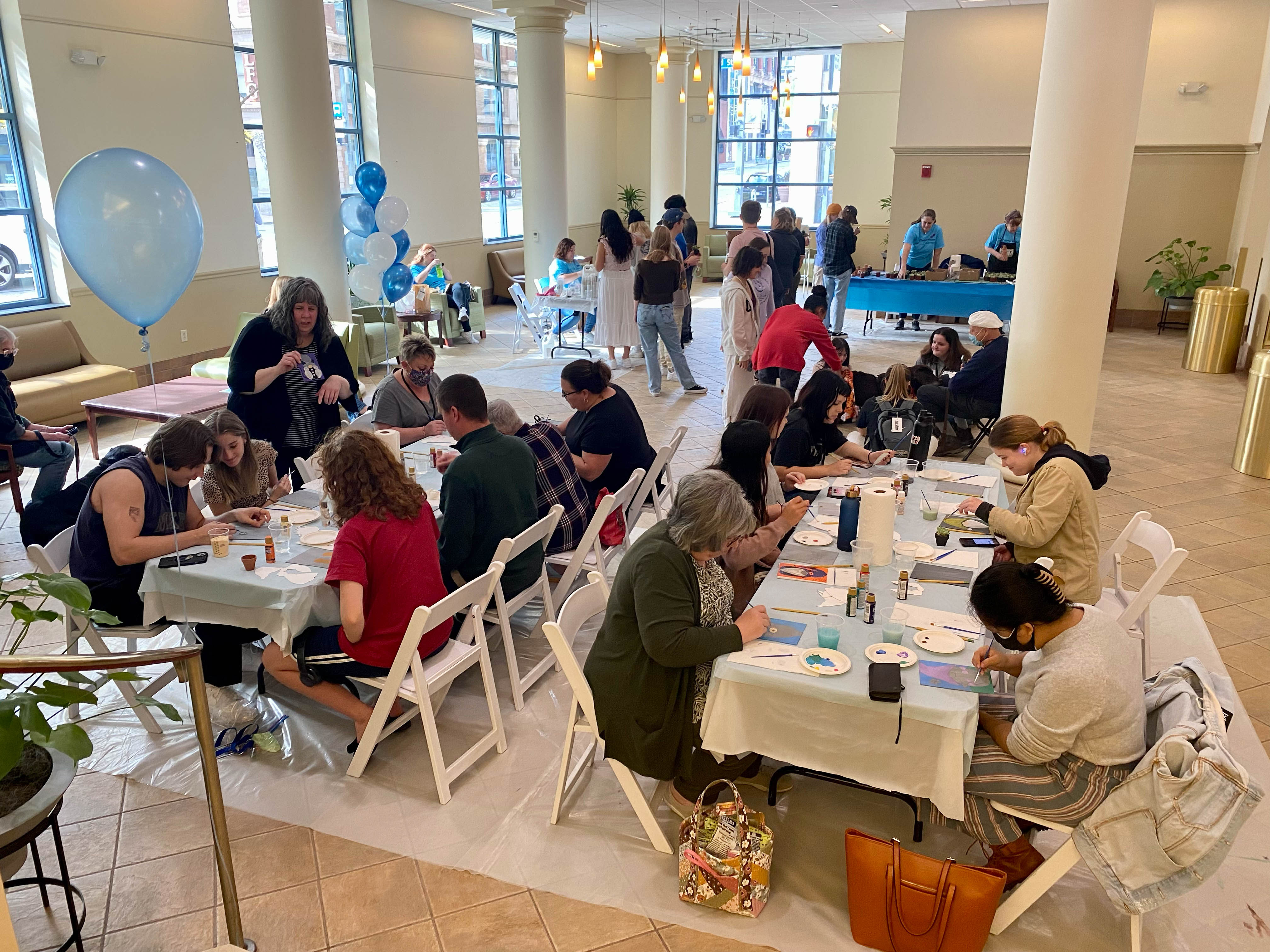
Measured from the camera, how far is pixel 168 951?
252 centimetres

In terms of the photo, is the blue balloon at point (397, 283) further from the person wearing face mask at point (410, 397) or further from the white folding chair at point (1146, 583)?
the white folding chair at point (1146, 583)

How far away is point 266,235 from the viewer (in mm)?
10633

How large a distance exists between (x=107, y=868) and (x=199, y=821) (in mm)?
290

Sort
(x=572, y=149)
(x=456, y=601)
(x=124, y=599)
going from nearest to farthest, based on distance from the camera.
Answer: (x=456, y=601), (x=124, y=599), (x=572, y=149)

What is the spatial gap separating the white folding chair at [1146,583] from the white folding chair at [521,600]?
2.00 m

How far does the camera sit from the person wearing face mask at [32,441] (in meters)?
5.22

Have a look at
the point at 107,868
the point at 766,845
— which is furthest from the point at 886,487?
the point at 107,868

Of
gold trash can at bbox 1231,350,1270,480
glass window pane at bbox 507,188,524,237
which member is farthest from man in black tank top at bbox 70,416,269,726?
glass window pane at bbox 507,188,524,237

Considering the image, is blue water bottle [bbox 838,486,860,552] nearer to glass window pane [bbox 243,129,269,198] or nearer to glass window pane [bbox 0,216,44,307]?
glass window pane [bbox 0,216,44,307]

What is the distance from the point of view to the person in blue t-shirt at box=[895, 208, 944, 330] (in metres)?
11.2

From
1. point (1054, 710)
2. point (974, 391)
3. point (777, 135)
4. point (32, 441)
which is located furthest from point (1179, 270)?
point (32, 441)

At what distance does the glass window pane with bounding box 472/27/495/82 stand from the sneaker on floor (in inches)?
485

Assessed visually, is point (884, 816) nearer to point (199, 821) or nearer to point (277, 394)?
point (199, 821)

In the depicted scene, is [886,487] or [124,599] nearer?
[124,599]
